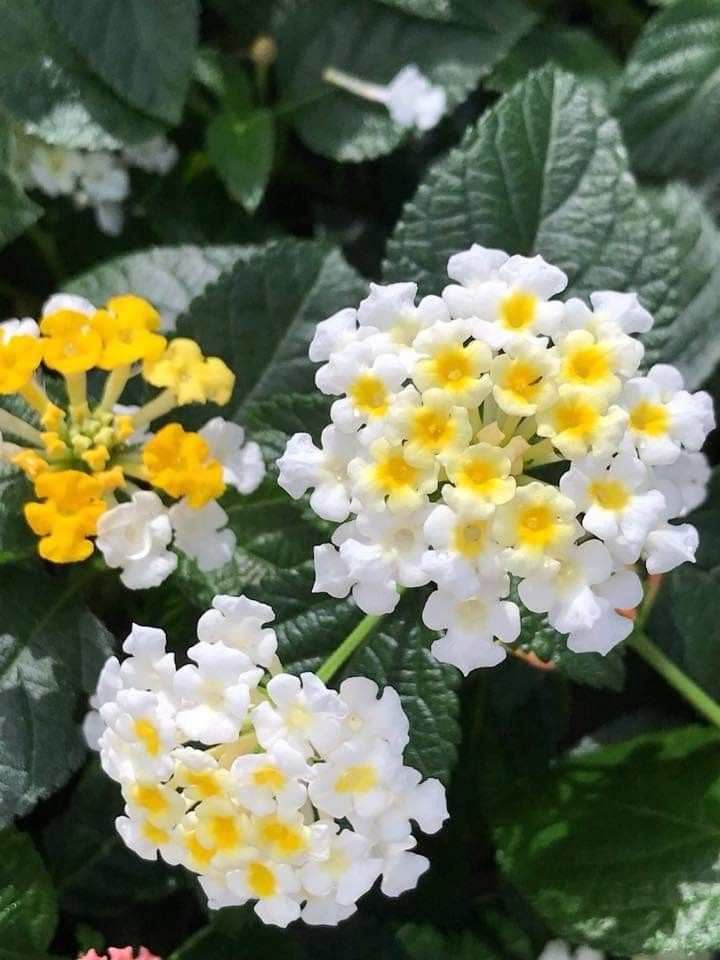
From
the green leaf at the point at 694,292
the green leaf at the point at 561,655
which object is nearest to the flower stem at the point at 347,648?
the green leaf at the point at 561,655

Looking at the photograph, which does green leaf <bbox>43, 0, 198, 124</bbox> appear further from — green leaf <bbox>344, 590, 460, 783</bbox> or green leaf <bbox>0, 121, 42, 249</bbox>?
green leaf <bbox>344, 590, 460, 783</bbox>

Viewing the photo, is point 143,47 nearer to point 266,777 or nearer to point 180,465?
point 180,465

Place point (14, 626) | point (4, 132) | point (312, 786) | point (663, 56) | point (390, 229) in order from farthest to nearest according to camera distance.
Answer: point (390, 229) < point (663, 56) < point (4, 132) < point (14, 626) < point (312, 786)

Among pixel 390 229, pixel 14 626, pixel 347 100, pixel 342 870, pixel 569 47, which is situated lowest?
pixel 14 626

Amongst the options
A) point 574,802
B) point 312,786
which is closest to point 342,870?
point 312,786

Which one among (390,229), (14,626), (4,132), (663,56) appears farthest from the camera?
(390,229)

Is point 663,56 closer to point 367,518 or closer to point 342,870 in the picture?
point 367,518

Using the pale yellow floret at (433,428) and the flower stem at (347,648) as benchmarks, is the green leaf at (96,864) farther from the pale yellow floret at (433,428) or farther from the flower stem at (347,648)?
the pale yellow floret at (433,428)
